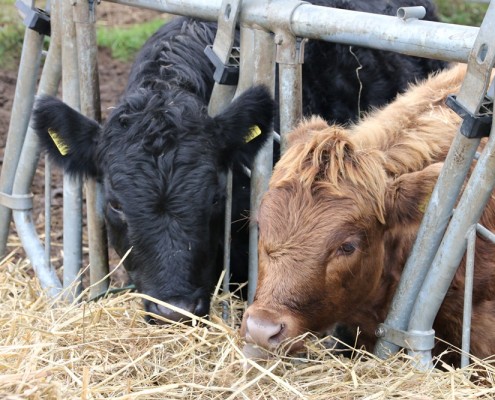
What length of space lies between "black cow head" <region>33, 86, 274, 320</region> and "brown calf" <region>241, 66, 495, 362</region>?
57cm

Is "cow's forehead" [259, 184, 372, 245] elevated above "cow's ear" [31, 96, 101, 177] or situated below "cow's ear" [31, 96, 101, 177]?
below

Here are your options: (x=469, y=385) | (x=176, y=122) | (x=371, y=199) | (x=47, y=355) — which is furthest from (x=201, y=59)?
(x=469, y=385)

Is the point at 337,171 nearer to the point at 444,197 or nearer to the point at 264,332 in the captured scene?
the point at 444,197

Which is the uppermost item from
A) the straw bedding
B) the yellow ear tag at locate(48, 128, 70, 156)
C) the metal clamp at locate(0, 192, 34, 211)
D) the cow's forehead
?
the yellow ear tag at locate(48, 128, 70, 156)

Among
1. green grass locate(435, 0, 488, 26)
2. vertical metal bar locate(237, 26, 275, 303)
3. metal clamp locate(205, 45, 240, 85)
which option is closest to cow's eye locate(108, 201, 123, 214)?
vertical metal bar locate(237, 26, 275, 303)

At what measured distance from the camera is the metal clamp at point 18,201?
5.81 meters

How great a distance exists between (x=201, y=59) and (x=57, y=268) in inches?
86.2

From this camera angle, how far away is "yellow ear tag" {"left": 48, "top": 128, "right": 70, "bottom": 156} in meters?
5.11

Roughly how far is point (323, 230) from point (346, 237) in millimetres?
110

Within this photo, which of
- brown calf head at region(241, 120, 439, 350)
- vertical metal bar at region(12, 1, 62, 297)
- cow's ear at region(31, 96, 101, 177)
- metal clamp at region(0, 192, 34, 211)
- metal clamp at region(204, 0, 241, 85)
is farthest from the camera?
metal clamp at region(0, 192, 34, 211)

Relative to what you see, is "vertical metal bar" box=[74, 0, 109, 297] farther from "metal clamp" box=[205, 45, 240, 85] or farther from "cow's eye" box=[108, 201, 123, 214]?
"metal clamp" box=[205, 45, 240, 85]

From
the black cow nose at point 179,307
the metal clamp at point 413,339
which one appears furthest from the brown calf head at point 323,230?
the black cow nose at point 179,307

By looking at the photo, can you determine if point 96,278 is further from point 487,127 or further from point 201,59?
point 487,127

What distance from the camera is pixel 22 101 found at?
18.6 feet
